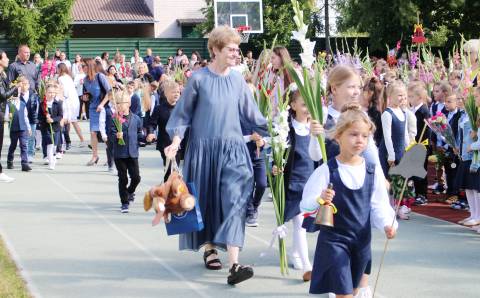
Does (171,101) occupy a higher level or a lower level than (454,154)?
higher

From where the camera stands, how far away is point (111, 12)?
54875 millimetres

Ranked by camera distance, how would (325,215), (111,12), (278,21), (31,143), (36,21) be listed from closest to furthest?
(325,215) → (31,143) → (278,21) → (36,21) → (111,12)

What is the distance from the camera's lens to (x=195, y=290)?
6.66 metres

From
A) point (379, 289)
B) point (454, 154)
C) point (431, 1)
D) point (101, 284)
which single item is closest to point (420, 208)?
point (454, 154)

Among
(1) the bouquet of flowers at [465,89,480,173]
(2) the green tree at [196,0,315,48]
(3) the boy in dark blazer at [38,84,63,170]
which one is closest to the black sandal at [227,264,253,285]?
(1) the bouquet of flowers at [465,89,480,173]

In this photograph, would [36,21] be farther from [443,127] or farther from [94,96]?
[443,127]

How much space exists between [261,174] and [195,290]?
314 cm

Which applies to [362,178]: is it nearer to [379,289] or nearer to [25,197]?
[379,289]

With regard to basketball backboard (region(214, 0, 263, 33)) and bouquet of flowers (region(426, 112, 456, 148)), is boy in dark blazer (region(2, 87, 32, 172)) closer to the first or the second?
bouquet of flowers (region(426, 112, 456, 148))

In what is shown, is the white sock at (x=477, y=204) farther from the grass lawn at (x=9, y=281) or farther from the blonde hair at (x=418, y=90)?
the grass lawn at (x=9, y=281)

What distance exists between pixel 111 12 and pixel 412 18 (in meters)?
25.3

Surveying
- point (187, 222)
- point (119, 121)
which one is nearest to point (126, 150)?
point (119, 121)

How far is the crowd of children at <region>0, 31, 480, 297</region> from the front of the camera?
5211 millimetres

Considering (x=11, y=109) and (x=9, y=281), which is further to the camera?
(x=11, y=109)
